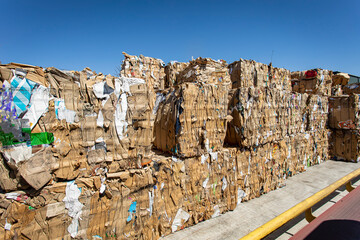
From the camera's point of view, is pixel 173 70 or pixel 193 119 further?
pixel 173 70

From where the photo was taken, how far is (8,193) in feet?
4.92

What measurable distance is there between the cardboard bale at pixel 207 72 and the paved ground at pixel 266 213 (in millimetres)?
2157

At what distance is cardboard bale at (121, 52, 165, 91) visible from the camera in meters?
5.06

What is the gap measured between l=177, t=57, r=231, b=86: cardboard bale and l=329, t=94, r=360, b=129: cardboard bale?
12.9 ft

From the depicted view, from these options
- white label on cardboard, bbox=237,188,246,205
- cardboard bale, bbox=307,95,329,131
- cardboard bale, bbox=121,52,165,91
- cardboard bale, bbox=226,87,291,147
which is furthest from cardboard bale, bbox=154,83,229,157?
cardboard bale, bbox=307,95,329,131

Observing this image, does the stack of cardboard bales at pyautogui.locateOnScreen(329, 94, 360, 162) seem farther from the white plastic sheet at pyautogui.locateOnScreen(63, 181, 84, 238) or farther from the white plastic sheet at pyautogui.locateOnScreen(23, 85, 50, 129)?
the white plastic sheet at pyautogui.locateOnScreen(23, 85, 50, 129)

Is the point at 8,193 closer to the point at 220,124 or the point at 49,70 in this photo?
the point at 49,70

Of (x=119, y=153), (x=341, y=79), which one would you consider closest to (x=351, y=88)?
(x=341, y=79)

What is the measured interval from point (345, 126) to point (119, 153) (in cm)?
619

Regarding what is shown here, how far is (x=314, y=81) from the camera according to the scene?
18.9 feet

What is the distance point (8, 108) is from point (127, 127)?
3.04 feet

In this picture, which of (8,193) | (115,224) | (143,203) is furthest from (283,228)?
(8,193)

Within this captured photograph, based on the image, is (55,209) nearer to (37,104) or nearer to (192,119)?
(37,104)

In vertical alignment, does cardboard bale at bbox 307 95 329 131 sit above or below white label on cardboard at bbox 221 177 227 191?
above
